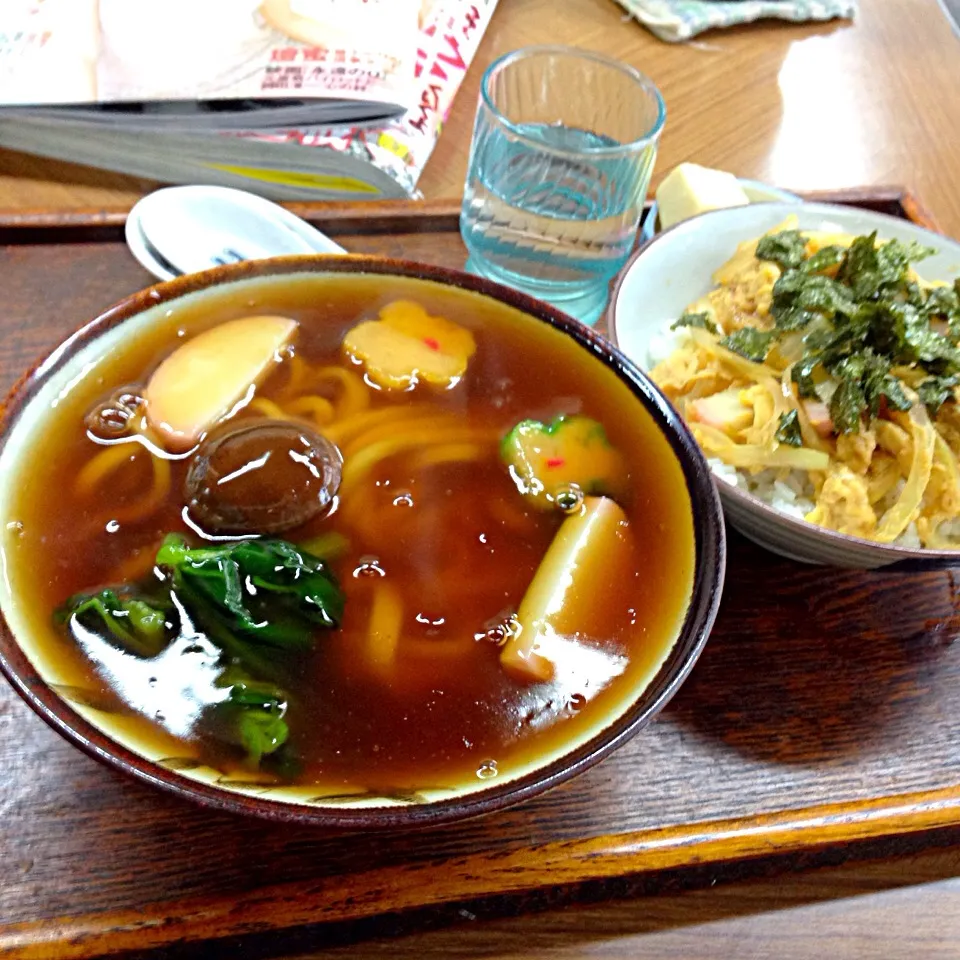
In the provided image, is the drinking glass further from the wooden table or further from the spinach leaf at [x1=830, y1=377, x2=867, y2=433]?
the spinach leaf at [x1=830, y1=377, x2=867, y2=433]

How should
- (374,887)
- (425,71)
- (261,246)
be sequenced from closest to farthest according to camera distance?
1. (374,887)
2. (261,246)
3. (425,71)

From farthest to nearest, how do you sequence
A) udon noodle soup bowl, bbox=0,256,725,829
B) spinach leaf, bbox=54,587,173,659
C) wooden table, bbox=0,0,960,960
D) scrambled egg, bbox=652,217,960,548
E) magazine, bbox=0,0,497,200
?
1. magazine, bbox=0,0,497,200
2. scrambled egg, bbox=652,217,960,548
3. wooden table, bbox=0,0,960,960
4. spinach leaf, bbox=54,587,173,659
5. udon noodle soup bowl, bbox=0,256,725,829

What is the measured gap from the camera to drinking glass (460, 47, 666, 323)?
1.42 m

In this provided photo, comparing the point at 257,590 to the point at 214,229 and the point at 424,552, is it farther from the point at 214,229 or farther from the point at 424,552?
the point at 214,229

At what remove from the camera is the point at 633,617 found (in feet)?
2.95

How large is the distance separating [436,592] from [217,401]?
0.35 metres

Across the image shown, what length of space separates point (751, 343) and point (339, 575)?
0.78 meters

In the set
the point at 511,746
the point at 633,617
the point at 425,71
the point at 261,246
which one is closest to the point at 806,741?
the point at 633,617

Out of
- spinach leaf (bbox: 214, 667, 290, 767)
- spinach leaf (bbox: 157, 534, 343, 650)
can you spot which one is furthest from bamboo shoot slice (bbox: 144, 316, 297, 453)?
spinach leaf (bbox: 214, 667, 290, 767)

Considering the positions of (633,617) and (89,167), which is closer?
(633,617)

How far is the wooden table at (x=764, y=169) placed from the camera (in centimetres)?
94

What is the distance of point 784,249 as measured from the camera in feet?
4.63

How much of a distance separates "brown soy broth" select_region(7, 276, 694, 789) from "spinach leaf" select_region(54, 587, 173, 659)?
24mm

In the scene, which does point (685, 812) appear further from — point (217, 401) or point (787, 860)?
point (217, 401)
